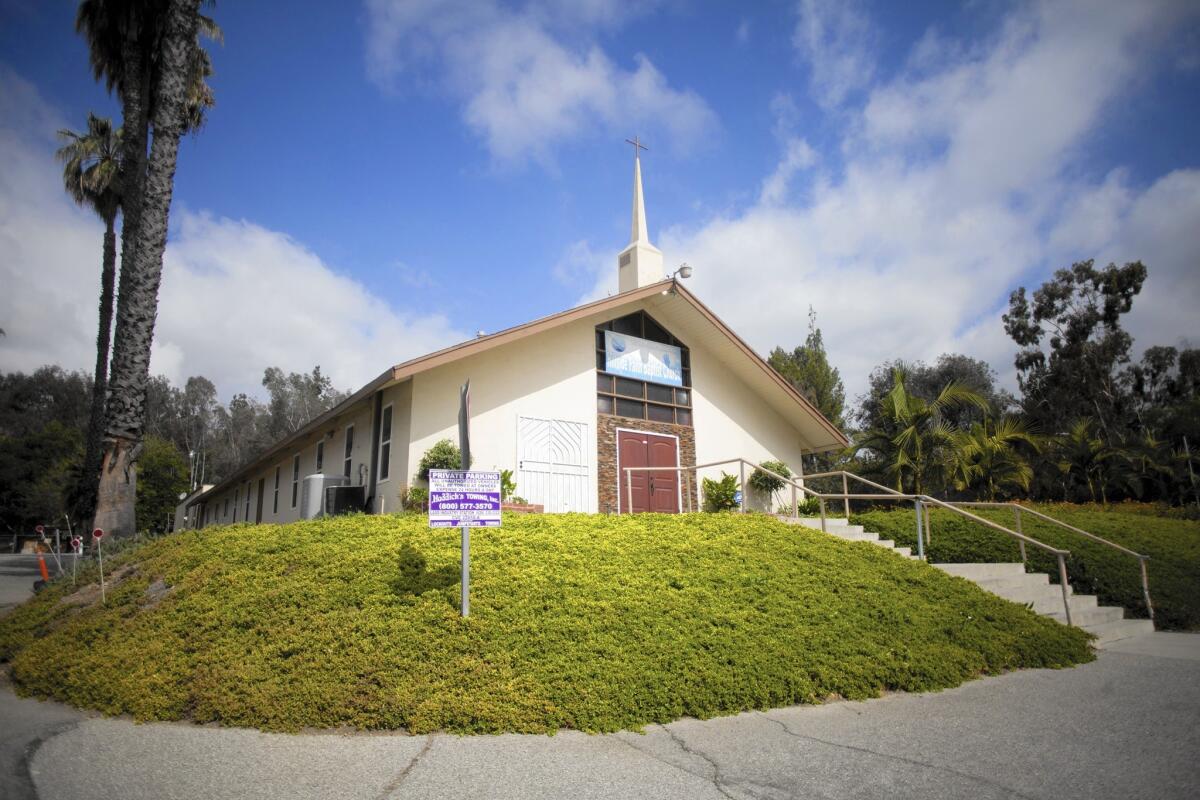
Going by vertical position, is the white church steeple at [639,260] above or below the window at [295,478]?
above

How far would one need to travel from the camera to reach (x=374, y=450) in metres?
14.7

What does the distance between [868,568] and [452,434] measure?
26.2ft

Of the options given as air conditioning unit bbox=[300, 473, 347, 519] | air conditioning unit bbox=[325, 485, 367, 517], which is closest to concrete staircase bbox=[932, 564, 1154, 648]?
air conditioning unit bbox=[325, 485, 367, 517]

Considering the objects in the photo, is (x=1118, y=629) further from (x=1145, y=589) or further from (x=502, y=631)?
(x=502, y=631)

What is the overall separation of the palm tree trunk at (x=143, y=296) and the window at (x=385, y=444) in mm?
4198

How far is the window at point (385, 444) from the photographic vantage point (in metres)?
14.1

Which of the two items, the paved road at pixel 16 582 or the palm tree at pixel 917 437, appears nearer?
the paved road at pixel 16 582

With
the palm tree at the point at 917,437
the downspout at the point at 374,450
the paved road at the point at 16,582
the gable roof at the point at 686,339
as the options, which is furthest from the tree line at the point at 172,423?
the palm tree at the point at 917,437

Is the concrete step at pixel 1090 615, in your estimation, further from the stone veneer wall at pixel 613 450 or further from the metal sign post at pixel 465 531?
the metal sign post at pixel 465 531

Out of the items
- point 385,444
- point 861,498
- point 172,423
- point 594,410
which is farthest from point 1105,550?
point 172,423

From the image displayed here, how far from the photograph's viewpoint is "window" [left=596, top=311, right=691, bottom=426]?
52.5ft

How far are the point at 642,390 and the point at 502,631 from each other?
416 inches

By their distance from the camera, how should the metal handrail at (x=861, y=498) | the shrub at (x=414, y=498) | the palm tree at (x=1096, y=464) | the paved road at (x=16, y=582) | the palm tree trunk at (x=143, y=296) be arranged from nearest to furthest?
the metal handrail at (x=861, y=498) → the palm tree trunk at (x=143, y=296) → the paved road at (x=16, y=582) → the shrub at (x=414, y=498) → the palm tree at (x=1096, y=464)

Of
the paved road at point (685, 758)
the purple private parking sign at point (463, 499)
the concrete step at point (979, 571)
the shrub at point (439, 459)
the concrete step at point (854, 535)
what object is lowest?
the paved road at point (685, 758)
